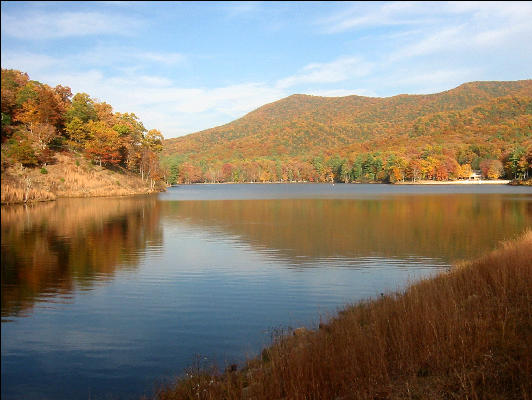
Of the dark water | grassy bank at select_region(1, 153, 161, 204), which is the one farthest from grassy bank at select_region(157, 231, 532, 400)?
grassy bank at select_region(1, 153, 161, 204)

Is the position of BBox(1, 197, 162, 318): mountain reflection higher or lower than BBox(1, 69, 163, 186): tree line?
lower

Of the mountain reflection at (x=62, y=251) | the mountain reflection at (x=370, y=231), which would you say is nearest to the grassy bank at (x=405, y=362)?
the mountain reflection at (x=62, y=251)

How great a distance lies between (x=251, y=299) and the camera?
46.8ft

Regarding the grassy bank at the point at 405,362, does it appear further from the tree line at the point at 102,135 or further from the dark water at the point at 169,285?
the tree line at the point at 102,135

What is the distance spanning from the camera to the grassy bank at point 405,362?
6.09 meters

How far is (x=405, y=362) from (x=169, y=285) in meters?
11.0

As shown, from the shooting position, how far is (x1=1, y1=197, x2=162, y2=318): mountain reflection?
49.1 feet

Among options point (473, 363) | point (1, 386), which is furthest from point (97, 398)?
point (473, 363)

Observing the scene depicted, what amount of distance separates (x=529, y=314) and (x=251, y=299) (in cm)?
834

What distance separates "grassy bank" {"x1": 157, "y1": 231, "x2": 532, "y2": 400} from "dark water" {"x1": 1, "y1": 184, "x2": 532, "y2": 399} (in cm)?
184

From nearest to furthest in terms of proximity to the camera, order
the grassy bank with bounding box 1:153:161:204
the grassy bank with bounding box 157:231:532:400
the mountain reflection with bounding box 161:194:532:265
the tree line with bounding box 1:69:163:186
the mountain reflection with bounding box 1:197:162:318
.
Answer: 1. the grassy bank with bounding box 157:231:532:400
2. the mountain reflection with bounding box 1:197:162:318
3. the mountain reflection with bounding box 161:194:532:265
4. the grassy bank with bounding box 1:153:161:204
5. the tree line with bounding box 1:69:163:186

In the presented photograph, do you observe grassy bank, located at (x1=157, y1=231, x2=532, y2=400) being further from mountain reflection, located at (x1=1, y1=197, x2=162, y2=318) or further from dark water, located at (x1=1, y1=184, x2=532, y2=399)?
mountain reflection, located at (x1=1, y1=197, x2=162, y2=318)

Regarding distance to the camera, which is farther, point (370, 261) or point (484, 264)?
point (370, 261)

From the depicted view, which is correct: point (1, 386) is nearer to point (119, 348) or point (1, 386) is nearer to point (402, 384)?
point (119, 348)
